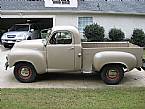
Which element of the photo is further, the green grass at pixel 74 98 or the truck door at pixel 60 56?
the truck door at pixel 60 56

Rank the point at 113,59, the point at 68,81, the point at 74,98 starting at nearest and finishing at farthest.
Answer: the point at 74,98 → the point at 113,59 → the point at 68,81

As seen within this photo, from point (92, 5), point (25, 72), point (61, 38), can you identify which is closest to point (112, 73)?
point (61, 38)

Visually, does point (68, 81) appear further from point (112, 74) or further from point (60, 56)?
point (112, 74)

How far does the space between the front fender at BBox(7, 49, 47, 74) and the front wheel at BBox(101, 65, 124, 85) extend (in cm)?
198

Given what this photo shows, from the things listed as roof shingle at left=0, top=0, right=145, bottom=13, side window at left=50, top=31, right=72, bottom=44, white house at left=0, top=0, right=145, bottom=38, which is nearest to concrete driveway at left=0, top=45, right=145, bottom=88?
side window at left=50, top=31, right=72, bottom=44

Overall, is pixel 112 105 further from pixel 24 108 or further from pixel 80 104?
pixel 24 108

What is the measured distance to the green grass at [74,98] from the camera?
28.2 feet

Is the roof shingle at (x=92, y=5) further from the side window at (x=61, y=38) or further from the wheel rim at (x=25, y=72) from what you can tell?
the wheel rim at (x=25, y=72)

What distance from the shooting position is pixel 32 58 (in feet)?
37.3

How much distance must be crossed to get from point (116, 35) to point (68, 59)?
13300 mm

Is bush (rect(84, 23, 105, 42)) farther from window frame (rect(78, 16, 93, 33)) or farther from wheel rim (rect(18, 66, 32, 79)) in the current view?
wheel rim (rect(18, 66, 32, 79))

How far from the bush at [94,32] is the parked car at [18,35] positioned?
3.62m

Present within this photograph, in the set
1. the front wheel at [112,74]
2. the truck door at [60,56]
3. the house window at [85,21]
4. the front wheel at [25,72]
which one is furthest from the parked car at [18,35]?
the front wheel at [112,74]

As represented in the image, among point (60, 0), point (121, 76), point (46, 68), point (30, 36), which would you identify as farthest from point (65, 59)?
point (60, 0)
